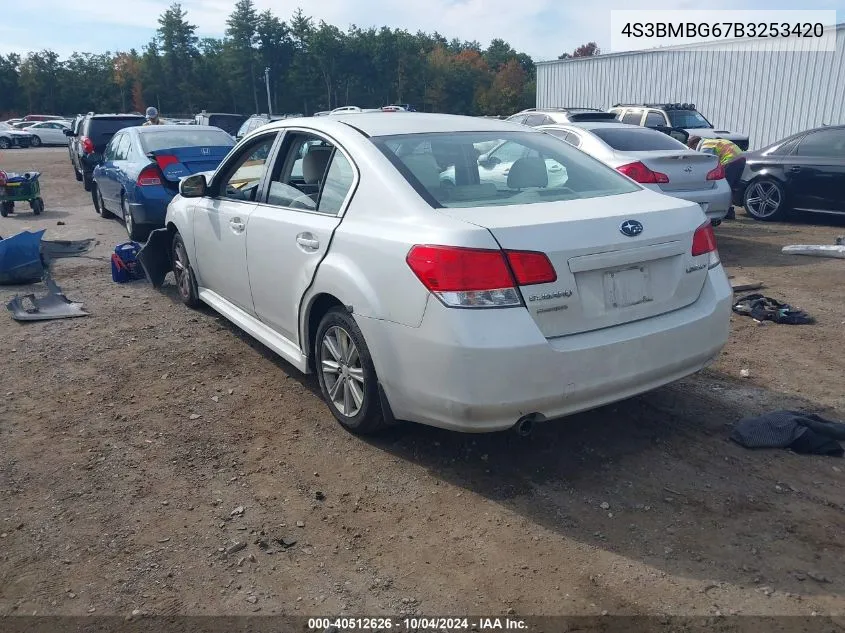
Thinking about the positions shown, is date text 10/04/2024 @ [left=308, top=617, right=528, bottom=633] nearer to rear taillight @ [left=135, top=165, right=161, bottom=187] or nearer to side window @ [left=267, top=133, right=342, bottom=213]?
side window @ [left=267, top=133, right=342, bottom=213]

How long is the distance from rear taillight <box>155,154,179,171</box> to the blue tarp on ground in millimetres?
2139

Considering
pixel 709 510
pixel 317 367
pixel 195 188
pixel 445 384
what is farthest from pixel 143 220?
pixel 709 510

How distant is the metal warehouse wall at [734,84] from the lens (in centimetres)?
2239

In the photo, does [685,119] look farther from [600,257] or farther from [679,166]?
[600,257]

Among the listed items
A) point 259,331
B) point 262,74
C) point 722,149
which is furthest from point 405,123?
point 262,74

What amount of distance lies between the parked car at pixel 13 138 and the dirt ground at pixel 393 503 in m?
45.1

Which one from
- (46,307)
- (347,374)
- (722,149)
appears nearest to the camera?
(347,374)

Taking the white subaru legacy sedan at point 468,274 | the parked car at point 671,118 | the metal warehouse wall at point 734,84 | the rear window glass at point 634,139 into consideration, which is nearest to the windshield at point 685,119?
the parked car at point 671,118

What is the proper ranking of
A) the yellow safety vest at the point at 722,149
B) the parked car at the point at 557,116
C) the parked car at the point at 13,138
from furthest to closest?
the parked car at the point at 13,138 < the parked car at the point at 557,116 < the yellow safety vest at the point at 722,149

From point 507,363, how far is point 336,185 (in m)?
1.58

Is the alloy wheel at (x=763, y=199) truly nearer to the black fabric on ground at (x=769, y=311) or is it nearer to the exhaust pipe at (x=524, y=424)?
the black fabric on ground at (x=769, y=311)

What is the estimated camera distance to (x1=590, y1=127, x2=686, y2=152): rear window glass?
927 centimetres

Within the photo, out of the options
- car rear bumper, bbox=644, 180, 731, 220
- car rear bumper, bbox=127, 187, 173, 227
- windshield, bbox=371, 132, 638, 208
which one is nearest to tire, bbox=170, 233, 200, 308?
windshield, bbox=371, 132, 638, 208

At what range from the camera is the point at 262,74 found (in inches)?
3142
